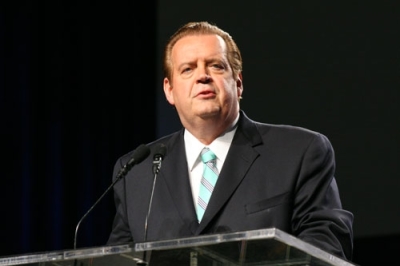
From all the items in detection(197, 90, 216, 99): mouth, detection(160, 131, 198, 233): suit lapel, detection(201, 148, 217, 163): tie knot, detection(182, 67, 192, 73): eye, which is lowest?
detection(160, 131, 198, 233): suit lapel

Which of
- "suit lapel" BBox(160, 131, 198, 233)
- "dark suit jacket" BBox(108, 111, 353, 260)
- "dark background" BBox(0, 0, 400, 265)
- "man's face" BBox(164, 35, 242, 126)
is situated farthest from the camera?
"dark background" BBox(0, 0, 400, 265)

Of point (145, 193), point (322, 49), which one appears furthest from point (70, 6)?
point (145, 193)

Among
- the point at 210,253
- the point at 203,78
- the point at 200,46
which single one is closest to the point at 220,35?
the point at 200,46

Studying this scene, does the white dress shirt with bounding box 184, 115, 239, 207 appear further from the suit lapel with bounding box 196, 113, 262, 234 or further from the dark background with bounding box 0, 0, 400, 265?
the dark background with bounding box 0, 0, 400, 265

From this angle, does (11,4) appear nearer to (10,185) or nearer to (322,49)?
(10,185)

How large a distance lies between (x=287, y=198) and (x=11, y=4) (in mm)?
2792

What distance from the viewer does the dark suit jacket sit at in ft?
9.28

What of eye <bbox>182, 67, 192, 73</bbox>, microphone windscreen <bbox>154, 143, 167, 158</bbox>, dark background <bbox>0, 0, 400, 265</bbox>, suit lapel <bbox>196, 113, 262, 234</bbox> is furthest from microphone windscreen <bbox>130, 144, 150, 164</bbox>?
dark background <bbox>0, 0, 400, 265</bbox>

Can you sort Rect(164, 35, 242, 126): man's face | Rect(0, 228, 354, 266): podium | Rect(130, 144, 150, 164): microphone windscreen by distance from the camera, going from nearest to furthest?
Rect(0, 228, 354, 266): podium → Rect(130, 144, 150, 164): microphone windscreen → Rect(164, 35, 242, 126): man's face

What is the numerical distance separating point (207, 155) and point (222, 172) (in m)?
0.13

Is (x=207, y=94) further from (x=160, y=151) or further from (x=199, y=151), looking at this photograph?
(x=160, y=151)

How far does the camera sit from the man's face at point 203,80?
3.07 m

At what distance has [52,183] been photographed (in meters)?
5.27

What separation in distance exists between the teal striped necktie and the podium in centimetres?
76
